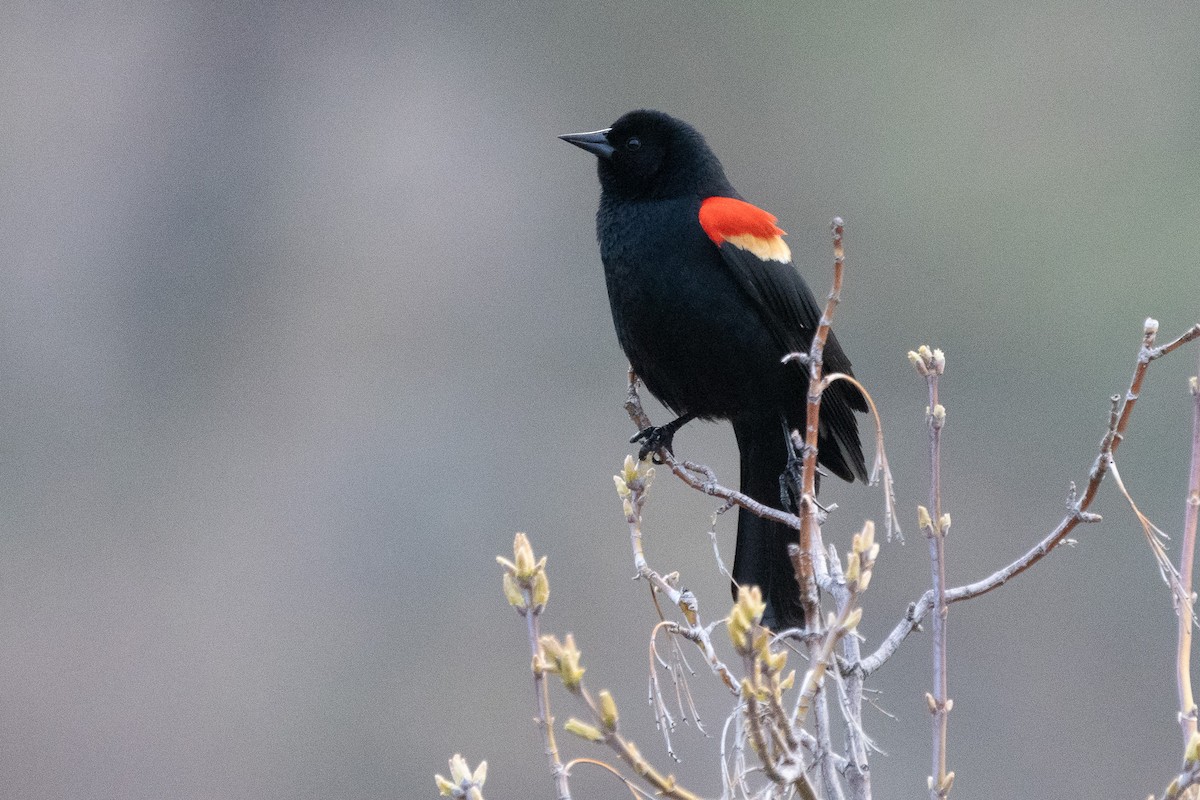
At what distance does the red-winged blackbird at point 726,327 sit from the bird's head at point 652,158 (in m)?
0.09

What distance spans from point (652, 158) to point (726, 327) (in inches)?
19.7

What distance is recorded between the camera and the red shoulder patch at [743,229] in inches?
103

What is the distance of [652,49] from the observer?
1498 cm

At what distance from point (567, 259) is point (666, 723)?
37.6ft

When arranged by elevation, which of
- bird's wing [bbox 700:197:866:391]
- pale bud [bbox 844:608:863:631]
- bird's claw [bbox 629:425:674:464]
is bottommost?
bird's claw [bbox 629:425:674:464]

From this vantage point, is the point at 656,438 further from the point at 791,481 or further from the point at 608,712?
the point at 608,712

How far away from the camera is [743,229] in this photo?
8.66 feet

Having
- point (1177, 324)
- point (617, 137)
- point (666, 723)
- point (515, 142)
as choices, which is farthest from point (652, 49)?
point (666, 723)

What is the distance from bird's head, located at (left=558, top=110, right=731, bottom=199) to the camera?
2822mm

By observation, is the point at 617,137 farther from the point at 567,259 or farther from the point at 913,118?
the point at 913,118

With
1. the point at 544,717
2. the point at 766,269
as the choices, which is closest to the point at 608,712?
the point at 544,717

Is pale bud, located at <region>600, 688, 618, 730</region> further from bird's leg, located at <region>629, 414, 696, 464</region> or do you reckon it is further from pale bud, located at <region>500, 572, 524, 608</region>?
bird's leg, located at <region>629, 414, 696, 464</region>

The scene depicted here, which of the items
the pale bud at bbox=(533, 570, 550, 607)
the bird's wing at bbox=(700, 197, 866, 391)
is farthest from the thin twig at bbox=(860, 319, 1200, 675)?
the bird's wing at bbox=(700, 197, 866, 391)

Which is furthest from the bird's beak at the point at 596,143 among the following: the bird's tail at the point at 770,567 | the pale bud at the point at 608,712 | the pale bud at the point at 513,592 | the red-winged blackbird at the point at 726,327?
the pale bud at the point at 608,712
